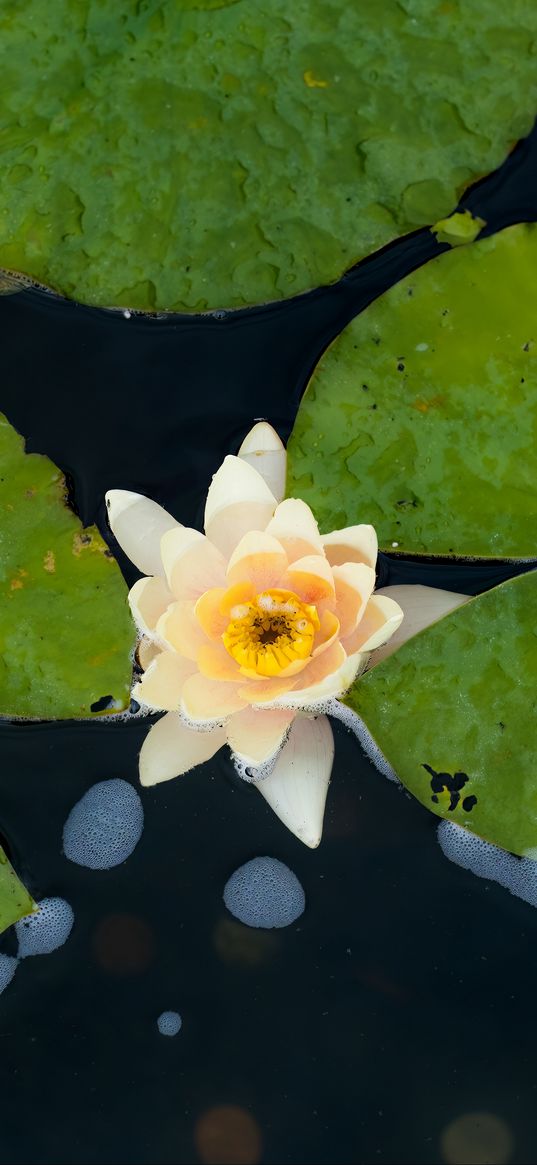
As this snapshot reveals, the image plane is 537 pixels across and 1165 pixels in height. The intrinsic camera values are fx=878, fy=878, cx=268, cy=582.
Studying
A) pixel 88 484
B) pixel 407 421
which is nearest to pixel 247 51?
pixel 407 421

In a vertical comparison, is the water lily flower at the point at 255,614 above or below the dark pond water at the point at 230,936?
above

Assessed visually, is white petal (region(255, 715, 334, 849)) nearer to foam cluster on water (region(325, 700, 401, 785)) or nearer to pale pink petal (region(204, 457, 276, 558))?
foam cluster on water (region(325, 700, 401, 785))

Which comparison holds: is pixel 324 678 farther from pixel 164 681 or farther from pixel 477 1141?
pixel 477 1141

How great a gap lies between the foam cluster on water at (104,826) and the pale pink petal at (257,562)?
111cm

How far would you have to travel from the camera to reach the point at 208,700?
2.14 meters

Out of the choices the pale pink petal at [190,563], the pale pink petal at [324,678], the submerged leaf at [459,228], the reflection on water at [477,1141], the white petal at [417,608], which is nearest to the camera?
the pale pink petal at [324,678]

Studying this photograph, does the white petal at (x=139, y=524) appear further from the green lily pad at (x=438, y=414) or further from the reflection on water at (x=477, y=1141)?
the reflection on water at (x=477, y=1141)

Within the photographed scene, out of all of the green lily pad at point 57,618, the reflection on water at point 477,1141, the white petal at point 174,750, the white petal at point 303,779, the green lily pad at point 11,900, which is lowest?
the reflection on water at point 477,1141

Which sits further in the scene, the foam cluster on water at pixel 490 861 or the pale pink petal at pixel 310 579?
the foam cluster on water at pixel 490 861

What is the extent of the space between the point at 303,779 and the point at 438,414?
43.6 inches

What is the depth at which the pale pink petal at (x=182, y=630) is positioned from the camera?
2107 millimetres

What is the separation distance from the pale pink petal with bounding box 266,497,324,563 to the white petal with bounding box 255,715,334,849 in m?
0.67

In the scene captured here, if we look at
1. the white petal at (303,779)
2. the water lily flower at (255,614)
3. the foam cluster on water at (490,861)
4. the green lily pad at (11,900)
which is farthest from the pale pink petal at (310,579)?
the green lily pad at (11,900)

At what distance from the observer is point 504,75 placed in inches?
103
